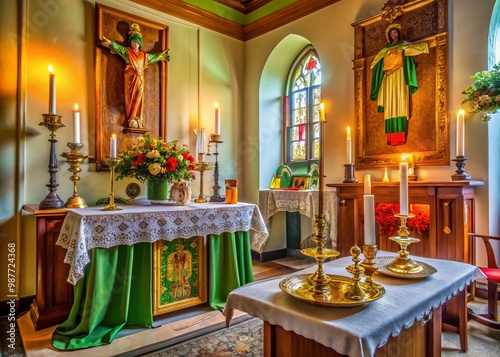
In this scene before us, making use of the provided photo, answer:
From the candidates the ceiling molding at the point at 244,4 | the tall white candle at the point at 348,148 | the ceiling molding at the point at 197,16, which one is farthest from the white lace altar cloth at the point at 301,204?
the ceiling molding at the point at 244,4

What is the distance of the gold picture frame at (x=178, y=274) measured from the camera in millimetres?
2701

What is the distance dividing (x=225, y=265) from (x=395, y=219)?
1.77m

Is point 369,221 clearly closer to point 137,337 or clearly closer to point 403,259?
point 403,259

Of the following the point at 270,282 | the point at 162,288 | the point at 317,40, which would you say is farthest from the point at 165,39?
the point at 270,282

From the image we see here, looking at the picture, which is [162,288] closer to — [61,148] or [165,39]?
[61,148]

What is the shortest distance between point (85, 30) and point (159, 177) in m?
1.93

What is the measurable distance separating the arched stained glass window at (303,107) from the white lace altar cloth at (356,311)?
3.28 meters

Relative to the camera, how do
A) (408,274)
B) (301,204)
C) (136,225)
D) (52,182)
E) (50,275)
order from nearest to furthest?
(408,274) → (136,225) → (50,275) → (52,182) → (301,204)

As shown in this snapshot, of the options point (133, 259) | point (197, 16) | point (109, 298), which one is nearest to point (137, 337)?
point (109, 298)

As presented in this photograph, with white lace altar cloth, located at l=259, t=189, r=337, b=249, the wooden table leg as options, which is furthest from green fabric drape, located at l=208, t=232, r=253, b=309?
the wooden table leg

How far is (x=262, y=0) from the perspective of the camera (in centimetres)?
463

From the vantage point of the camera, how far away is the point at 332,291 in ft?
4.25

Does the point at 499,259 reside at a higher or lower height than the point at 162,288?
higher

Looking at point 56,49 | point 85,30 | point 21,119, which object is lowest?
point 21,119
